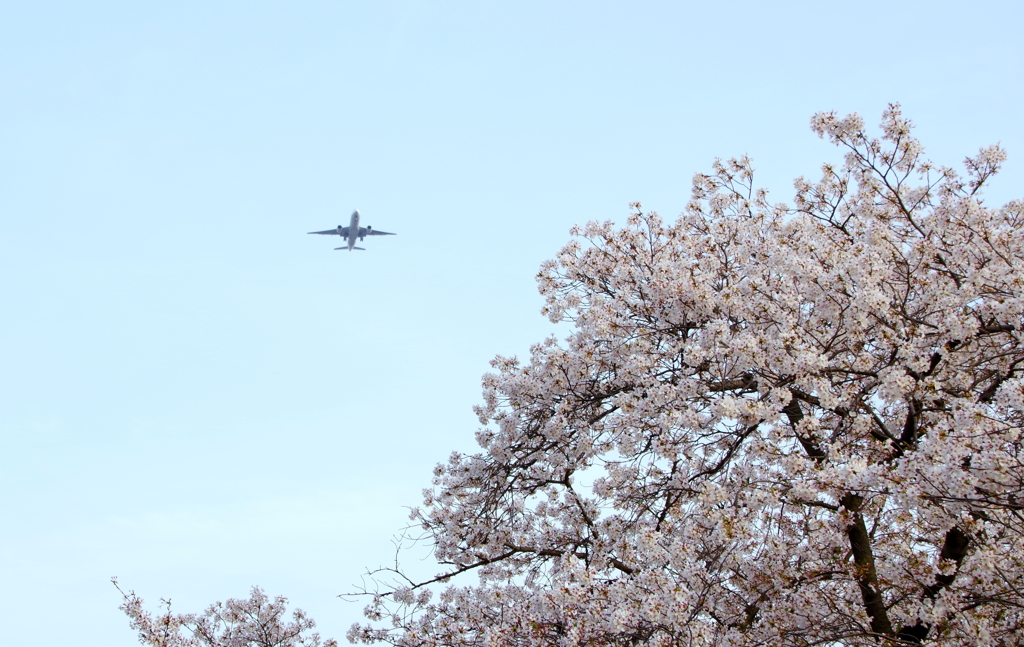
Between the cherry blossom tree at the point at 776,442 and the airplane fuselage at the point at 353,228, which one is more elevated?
the airplane fuselage at the point at 353,228

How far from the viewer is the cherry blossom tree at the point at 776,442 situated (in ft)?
26.2

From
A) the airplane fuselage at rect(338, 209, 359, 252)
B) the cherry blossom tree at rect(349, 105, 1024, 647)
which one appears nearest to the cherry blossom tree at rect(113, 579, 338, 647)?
the cherry blossom tree at rect(349, 105, 1024, 647)

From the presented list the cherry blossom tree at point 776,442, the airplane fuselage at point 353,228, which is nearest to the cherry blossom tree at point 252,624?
the cherry blossom tree at point 776,442

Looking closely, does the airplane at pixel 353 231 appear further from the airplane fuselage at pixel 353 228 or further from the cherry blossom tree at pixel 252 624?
the cherry blossom tree at pixel 252 624

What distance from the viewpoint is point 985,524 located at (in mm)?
8336

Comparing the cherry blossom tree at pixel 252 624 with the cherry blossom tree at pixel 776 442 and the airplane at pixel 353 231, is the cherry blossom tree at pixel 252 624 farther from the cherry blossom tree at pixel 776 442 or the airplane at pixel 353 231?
the airplane at pixel 353 231

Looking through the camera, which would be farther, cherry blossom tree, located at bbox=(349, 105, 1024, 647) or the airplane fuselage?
the airplane fuselage

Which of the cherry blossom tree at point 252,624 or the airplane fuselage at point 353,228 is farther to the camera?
the airplane fuselage at point 353,228

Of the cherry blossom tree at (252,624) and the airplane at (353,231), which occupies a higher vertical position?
the airplane at (353,231)

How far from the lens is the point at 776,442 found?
Answer: 339 inches

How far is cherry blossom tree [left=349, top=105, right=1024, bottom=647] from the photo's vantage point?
26.2ft

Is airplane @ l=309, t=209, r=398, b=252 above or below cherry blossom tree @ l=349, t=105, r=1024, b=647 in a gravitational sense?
above

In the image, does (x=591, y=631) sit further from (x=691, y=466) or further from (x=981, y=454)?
(x=981, y=454)

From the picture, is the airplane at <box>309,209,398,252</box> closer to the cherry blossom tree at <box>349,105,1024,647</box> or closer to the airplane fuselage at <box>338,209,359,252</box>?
the airplane fuselage at <box>338,209,359,252</box>
